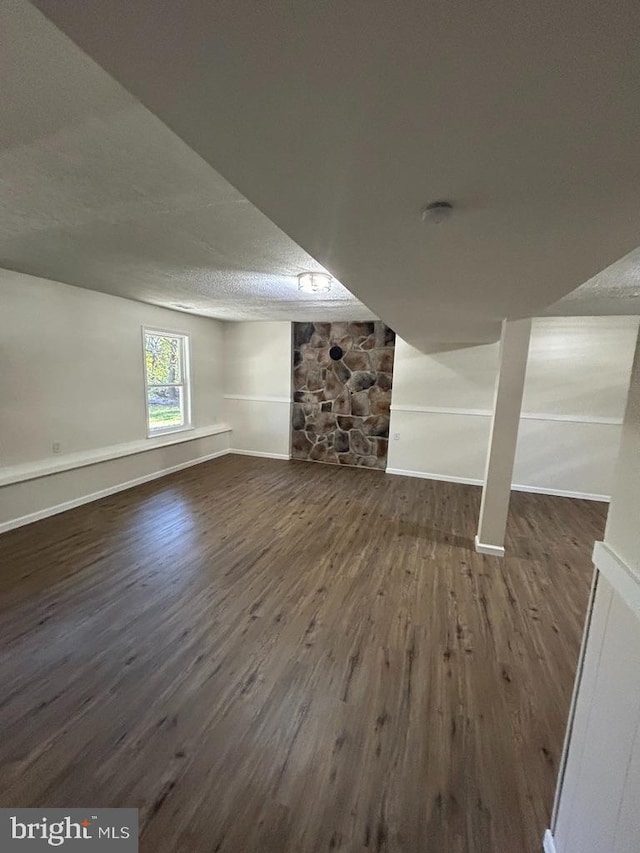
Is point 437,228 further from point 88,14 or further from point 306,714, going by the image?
point 306,714

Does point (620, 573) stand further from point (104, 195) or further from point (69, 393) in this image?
point (69, 393)

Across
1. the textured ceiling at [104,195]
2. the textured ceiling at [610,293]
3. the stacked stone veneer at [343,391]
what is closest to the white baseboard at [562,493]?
the stacked stone veneer at [343,391]

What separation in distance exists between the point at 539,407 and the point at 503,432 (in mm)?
2249

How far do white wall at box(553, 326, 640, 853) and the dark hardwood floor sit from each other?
0.41 metres

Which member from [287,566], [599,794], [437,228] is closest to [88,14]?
[437,228]

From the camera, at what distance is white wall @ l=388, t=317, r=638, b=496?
4395 mm

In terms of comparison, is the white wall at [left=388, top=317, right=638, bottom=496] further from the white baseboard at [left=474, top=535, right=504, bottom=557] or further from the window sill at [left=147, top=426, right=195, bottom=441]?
the window sill at [left=147, top=426, right=195, bottom=441]

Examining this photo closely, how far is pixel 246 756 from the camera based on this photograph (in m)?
1.42

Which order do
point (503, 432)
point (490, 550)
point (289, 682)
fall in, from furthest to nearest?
point (490, 550)
point (503, 432)
point (289, 682)

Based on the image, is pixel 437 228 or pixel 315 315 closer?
pixel 437 228

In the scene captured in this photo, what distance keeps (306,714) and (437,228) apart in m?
2.02

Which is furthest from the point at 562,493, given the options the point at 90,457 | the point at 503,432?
the point at 90,457

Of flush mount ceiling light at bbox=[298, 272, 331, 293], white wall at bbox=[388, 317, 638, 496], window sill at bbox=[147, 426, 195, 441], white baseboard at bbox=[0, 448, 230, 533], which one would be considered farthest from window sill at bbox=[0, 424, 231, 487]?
white wall at bbox=[388, 317, 638, 496]

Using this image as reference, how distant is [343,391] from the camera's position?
575 cm
